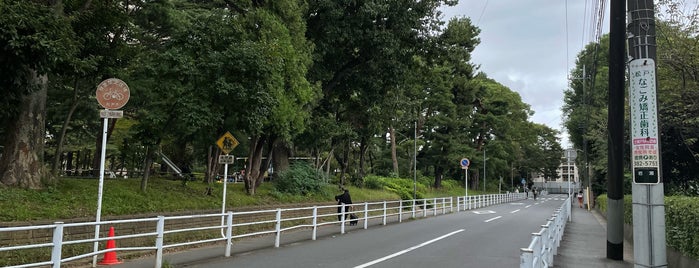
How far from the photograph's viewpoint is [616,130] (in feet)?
A: 42.1

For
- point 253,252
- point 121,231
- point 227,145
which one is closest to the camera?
point 121,231

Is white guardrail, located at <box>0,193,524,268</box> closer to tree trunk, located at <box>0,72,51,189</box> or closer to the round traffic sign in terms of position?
the round traffic sign

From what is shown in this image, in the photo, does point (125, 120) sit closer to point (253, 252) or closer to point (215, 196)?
point (215, 196)

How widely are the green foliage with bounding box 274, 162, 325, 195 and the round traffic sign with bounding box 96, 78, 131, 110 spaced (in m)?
12.4

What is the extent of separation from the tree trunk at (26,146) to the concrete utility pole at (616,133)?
13837 millimetres

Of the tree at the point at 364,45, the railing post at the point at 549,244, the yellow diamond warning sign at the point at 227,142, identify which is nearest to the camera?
the railing post at the point at 549,244

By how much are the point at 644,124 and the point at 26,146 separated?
12824mm

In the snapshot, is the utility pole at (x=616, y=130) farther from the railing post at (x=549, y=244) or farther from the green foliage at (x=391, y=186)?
the green foliage at (x=391, y=186)

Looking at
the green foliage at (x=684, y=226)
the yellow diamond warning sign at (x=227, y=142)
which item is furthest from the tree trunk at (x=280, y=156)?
the green foliage at (x=684, y=226)

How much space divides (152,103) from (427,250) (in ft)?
30.4

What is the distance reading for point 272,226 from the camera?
1745 cm

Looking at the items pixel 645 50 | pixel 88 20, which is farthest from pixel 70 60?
pixel 645 50

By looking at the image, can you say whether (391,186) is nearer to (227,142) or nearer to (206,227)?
(227,142)

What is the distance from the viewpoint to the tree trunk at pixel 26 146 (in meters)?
11.6
